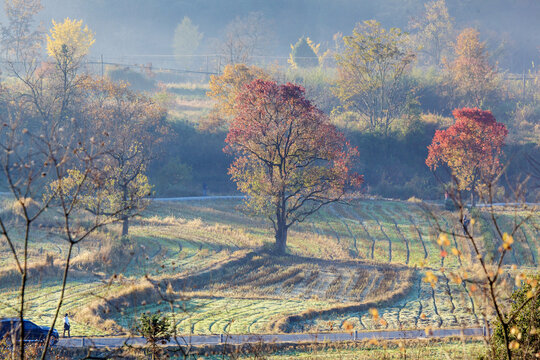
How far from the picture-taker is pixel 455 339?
22.6 meters

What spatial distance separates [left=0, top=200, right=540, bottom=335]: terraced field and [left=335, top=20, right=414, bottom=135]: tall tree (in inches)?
754

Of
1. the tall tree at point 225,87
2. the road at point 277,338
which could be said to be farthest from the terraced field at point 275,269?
the tall tree at point 225,87

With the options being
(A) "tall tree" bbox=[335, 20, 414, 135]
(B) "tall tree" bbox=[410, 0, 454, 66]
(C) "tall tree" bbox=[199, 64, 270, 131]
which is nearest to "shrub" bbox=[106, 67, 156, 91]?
(C) "tall tree" bbox=[199, 64, 270, 131]

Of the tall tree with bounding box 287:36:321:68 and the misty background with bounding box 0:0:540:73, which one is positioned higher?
the misty background with bounding box 0:0:540:73

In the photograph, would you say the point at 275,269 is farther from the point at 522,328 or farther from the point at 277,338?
the point at 522,328

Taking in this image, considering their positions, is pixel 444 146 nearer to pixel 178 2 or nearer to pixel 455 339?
pixel 455 339

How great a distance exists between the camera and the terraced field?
86.6ft

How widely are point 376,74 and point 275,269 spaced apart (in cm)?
4184

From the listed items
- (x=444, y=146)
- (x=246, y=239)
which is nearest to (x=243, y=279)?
(x=246, y=239)

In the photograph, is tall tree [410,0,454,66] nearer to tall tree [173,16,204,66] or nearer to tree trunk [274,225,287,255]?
tall tree [173,16,204,66]

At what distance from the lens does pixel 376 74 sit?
71.9 metres

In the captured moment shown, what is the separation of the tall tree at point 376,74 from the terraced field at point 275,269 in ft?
62.8

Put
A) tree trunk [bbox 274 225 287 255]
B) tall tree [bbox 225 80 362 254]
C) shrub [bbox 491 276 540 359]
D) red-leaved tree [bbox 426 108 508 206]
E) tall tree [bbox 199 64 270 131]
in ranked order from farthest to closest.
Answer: tall tree [bbox 199 64 270 131]
red-leaved tree [bbox 426 108 508 206]
tree trunk [bbox 274 225 287 255]
tall tree [bbox 225 80 362 254]
shrub [bbox 491 276 540 359]

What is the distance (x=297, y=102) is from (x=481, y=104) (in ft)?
143
